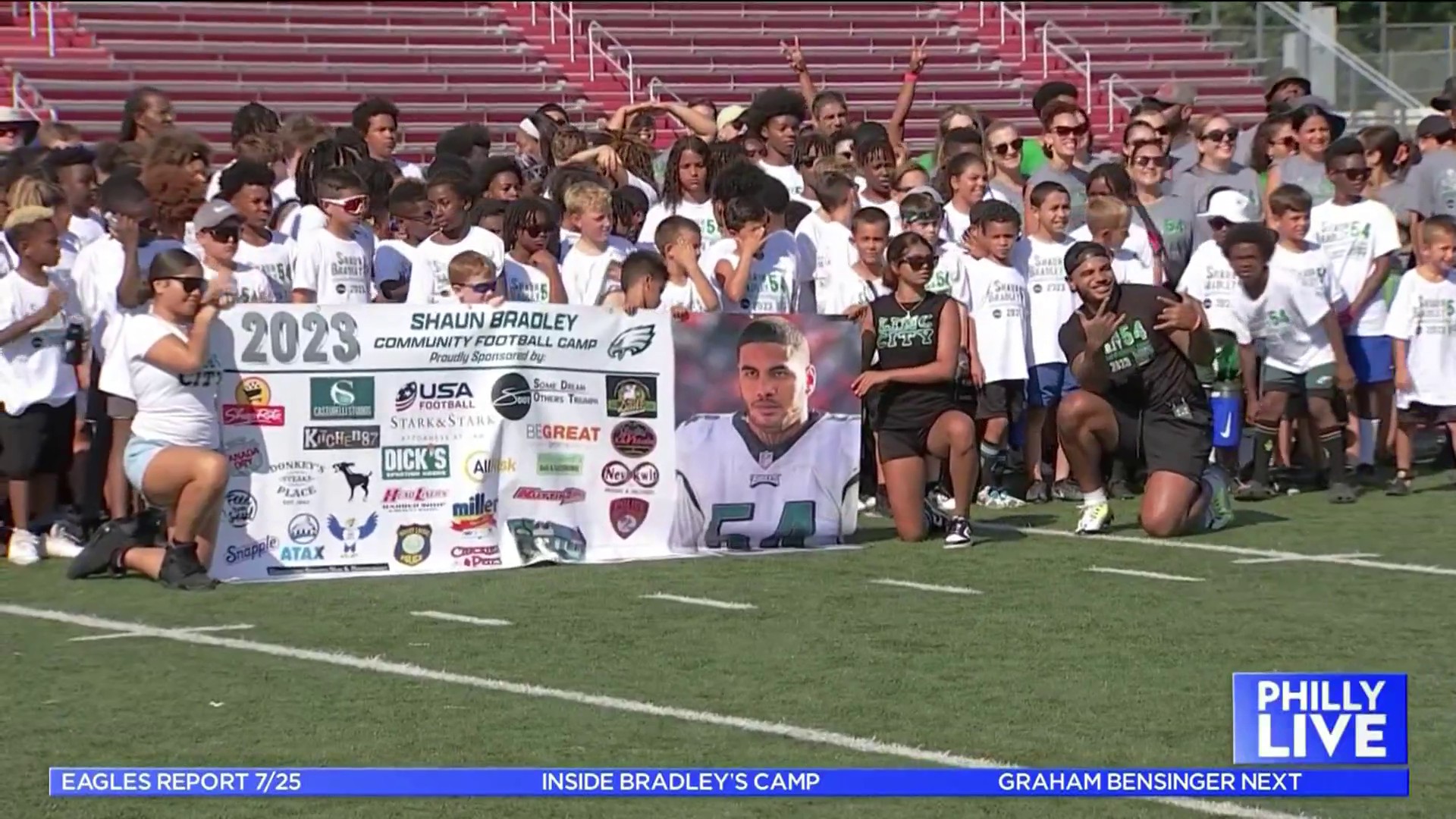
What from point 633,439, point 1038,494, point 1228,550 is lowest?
point 1228,550

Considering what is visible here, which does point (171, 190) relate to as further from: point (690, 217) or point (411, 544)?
point (690, 217)

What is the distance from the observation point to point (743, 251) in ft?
41.7

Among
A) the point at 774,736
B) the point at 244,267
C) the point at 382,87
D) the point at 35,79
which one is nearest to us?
the point at 774,736

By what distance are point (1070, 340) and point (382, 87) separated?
1448 cm

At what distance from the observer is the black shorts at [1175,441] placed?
1244 cm

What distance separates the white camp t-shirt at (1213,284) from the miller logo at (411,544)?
15.6 feet

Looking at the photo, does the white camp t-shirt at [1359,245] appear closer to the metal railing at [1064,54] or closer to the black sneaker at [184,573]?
the black sneaker at [184,573]

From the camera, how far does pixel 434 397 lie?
11.6 meters

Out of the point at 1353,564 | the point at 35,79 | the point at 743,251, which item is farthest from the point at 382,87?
the point at 1353,564

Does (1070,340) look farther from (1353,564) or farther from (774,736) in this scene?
(774,736)

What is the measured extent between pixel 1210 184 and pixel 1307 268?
150cm

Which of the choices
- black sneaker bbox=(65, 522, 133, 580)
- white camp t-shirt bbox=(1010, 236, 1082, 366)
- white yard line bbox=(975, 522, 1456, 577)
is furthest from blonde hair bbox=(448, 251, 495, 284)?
white camp t-shirt bbox=(1010, 236, 1082, 366)

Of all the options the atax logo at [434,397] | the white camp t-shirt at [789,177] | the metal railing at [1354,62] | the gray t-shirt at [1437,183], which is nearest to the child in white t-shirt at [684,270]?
the atax logo at [434,397]

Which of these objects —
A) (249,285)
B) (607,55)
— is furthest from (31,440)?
(607,55)
